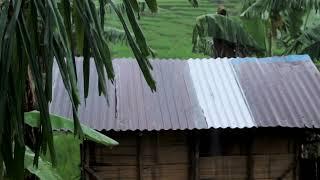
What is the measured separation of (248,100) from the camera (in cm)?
791

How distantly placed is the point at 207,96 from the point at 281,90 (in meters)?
1.10

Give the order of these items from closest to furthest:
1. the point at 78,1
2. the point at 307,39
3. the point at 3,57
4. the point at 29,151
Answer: the point at 3,57, the point at 78,1, the point at 29,151, the point at 307,39

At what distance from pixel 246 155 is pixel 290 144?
0.67 meters

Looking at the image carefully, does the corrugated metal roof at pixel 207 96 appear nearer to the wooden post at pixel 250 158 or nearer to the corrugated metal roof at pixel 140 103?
the corrugated metal roof at pixel 140 103

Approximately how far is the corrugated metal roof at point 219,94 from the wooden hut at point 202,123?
0.01m

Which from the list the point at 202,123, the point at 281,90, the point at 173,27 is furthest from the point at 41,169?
the point at 173,27

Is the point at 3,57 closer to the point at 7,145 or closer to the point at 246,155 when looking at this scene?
the point at 7,145

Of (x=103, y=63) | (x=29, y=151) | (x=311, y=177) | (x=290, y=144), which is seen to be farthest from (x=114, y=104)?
(x=103, y=63)

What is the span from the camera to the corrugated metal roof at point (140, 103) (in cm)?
727

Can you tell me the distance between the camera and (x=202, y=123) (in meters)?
7.29

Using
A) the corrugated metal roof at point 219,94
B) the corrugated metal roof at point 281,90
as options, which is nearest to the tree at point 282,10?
the corrugated metal roof at point 281,90

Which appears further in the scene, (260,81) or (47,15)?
(260,81)

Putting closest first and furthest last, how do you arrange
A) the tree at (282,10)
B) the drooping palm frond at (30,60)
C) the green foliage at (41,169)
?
the drooping palm frond at (30,60) < the green foliage at (41,169) < the tree at (282,10)

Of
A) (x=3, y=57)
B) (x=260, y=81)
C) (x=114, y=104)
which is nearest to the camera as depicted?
(x=3, y=57)
